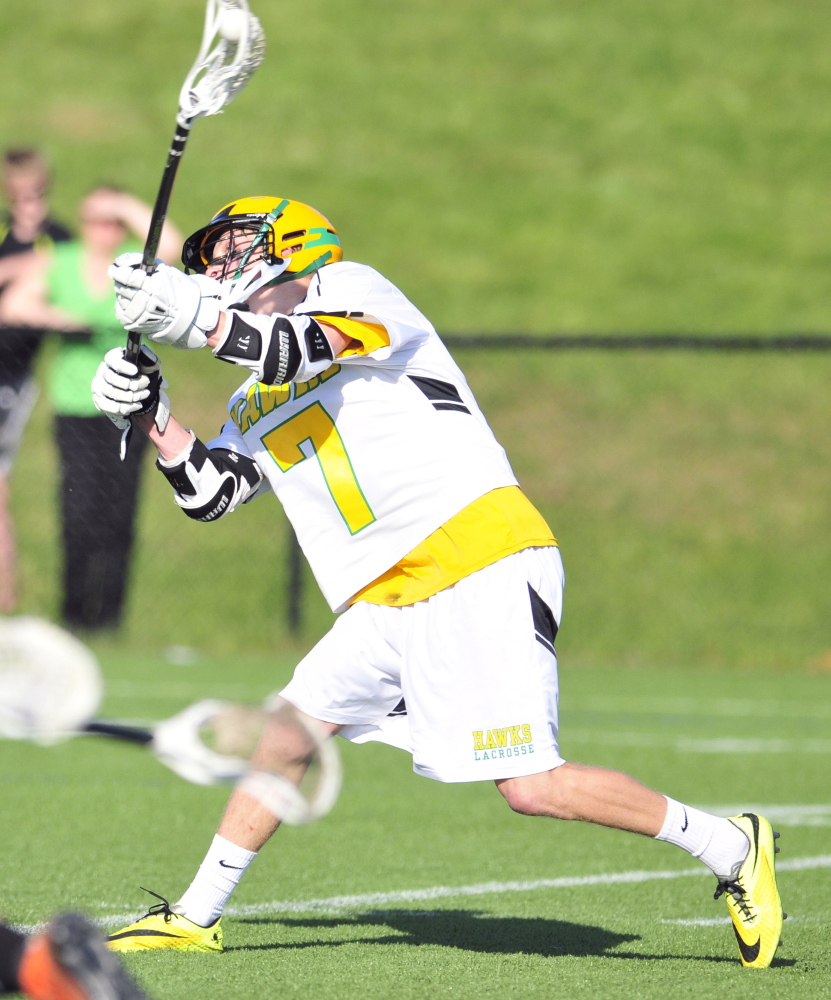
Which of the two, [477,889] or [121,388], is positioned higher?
[121,388]

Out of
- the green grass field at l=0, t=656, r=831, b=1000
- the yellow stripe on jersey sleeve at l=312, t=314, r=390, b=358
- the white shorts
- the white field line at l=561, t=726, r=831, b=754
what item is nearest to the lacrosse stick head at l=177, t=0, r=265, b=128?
the yellow stripe on jersey sleeve at l=312, t=314, r=390, b=358

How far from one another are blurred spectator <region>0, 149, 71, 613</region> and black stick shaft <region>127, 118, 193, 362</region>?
263 inches

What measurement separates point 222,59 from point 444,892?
2.57 metres

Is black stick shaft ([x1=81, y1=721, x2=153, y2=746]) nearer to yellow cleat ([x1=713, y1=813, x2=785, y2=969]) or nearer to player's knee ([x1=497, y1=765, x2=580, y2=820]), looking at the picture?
player's knee ([x1=497, y1=765, x2=580, y2=820])

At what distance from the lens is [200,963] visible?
13.1ft

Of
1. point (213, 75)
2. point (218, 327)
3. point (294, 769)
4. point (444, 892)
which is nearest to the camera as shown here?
point (294, 769)

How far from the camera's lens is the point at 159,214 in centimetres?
393

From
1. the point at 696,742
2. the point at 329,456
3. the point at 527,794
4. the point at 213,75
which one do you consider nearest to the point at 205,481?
the point at 329,456

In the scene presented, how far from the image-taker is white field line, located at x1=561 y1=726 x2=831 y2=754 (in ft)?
26.6

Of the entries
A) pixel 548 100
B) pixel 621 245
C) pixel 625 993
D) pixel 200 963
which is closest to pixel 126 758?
pixel 200 963

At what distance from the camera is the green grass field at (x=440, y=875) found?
3912 millimetres

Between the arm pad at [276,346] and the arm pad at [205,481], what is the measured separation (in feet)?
1.32

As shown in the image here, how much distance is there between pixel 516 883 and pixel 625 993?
1445mm

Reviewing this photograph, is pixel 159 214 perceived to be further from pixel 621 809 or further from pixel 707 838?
pixel 707 838
